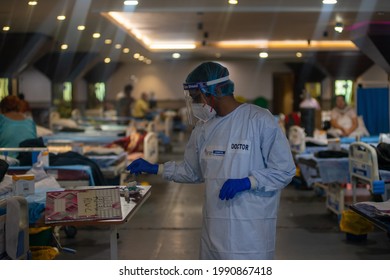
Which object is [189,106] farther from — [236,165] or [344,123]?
[344,123]

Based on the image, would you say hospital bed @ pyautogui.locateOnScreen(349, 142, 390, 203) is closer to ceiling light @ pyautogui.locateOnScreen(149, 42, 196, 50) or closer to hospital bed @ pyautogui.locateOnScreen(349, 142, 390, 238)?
hospital bed @ pyautogui.locateOnScreen(349, 142, 390, 238)

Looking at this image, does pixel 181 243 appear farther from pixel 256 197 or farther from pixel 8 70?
pixel 8 70

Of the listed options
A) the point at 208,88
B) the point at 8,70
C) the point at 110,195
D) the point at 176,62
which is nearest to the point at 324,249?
the point at 110,195

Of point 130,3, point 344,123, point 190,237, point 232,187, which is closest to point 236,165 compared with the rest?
point 232,187

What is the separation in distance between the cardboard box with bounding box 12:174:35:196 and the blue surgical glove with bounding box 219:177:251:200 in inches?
69.2

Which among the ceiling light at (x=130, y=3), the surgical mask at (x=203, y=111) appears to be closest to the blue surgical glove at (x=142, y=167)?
the surgical mask at (x=203, y=111)

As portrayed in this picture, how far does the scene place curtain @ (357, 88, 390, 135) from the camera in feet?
34.9

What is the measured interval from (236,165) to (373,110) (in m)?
7.74

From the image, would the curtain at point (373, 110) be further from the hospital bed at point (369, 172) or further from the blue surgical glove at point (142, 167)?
the blue surgical glove at point (142, 167)

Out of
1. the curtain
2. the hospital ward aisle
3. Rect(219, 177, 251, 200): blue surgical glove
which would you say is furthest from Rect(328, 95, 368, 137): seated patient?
Rect(219, 177, 251, 200): blue surgical glove

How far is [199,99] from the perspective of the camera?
11.4 ft

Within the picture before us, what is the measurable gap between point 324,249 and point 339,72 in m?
12.9

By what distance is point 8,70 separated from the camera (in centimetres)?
1200

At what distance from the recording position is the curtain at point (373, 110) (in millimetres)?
10625
